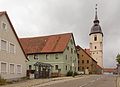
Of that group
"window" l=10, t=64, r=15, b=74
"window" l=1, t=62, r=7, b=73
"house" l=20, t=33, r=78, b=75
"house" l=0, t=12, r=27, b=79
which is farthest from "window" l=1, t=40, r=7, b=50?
"house" l=20, t=33, r=78, b=75

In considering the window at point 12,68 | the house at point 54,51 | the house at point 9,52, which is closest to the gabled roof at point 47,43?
the house at point 54,51

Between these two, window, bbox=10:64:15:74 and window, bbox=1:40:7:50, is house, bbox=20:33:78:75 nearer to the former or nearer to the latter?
window, bbox=10:64:15:74

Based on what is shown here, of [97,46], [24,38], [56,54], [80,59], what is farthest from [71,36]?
[97,46]

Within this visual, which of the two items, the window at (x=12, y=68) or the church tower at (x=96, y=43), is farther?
the church tower at (x=96, y=43)

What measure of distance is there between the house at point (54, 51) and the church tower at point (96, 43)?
173 ft

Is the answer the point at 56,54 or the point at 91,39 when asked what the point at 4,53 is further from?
the point at 91,39

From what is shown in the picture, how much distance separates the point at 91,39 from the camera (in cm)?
12900

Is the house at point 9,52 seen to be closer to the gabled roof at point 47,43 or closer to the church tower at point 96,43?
the gabled roof at point 47,43

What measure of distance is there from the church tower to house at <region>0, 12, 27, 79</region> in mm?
86270

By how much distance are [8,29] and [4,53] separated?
345cm

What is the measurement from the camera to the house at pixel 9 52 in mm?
33844

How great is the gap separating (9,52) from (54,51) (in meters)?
28.7

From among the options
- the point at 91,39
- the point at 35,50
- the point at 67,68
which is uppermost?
the point at 91,39

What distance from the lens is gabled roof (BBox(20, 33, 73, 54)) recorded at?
6519 cm
